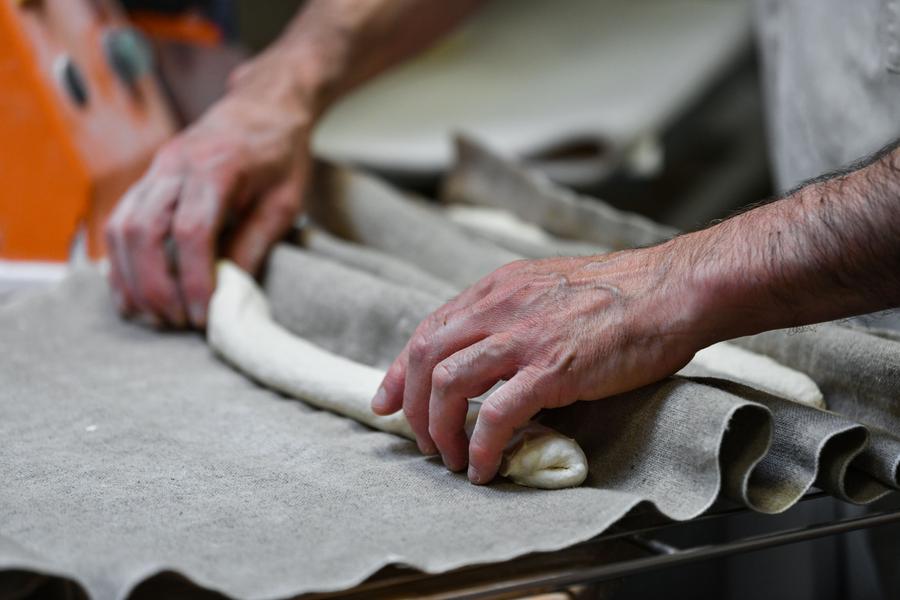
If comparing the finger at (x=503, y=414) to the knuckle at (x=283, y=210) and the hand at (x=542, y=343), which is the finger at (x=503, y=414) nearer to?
the hand at (x=542, y=343)

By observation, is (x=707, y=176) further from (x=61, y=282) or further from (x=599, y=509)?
(x=599, y=509)

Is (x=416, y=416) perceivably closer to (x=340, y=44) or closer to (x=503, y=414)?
(x=503, y=414)

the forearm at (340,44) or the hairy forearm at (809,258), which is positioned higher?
the forearm at (340,44)

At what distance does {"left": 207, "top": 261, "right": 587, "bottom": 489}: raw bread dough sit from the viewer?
64 centimetres

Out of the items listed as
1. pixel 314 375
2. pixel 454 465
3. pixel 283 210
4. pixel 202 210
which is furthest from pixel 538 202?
pixel 454 465

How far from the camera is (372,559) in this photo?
1.72 ft

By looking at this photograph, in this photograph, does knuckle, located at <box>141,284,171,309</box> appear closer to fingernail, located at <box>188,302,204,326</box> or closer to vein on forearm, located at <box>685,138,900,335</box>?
fingernail, located at <box>188,302,204,326</box>

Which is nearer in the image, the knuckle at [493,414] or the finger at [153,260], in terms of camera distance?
the knuckle at [493,414]

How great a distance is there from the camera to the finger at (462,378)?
0.64 meters

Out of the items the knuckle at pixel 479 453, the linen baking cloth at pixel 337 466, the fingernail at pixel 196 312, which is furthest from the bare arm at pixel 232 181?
the knuckle at pixel 479 453

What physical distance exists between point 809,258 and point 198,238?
2.25ft

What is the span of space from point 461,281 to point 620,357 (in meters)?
0.40

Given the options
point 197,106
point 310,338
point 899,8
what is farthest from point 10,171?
point 899,8

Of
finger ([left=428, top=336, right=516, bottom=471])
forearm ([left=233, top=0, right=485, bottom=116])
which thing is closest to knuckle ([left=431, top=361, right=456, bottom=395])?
finger ([left=428, top=336, right=516, bottom=471])
